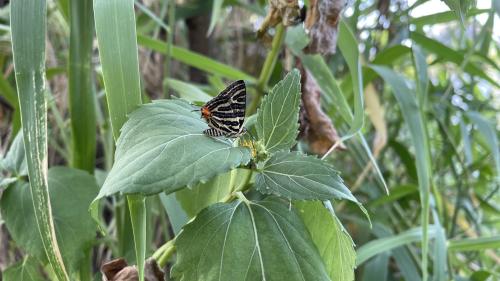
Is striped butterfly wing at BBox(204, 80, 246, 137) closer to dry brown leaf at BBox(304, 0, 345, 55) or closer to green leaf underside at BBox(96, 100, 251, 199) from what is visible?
green leaf underside at BBox(96, 100, 251, 199)

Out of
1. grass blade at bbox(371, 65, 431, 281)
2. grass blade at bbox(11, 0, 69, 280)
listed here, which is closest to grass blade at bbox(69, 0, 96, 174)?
grass blade at bbox(11, 0, 69, 280)

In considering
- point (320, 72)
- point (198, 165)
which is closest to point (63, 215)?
point (198, 165)

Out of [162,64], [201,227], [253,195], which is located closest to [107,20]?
[201,227]

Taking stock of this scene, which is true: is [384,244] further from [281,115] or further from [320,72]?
[281,115]

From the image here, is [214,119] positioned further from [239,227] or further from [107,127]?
[107,127]

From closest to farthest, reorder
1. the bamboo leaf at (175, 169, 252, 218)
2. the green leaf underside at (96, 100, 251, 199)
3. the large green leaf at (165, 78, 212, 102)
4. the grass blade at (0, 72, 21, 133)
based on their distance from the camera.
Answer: the green leaf underside at (96, 100, 251, 199)
the bamboo leaf at (175, 169, 252, 218)
the large green leaf at (165, 78, 212, 102)
the grass blade at (0, 72, 21, 133)
